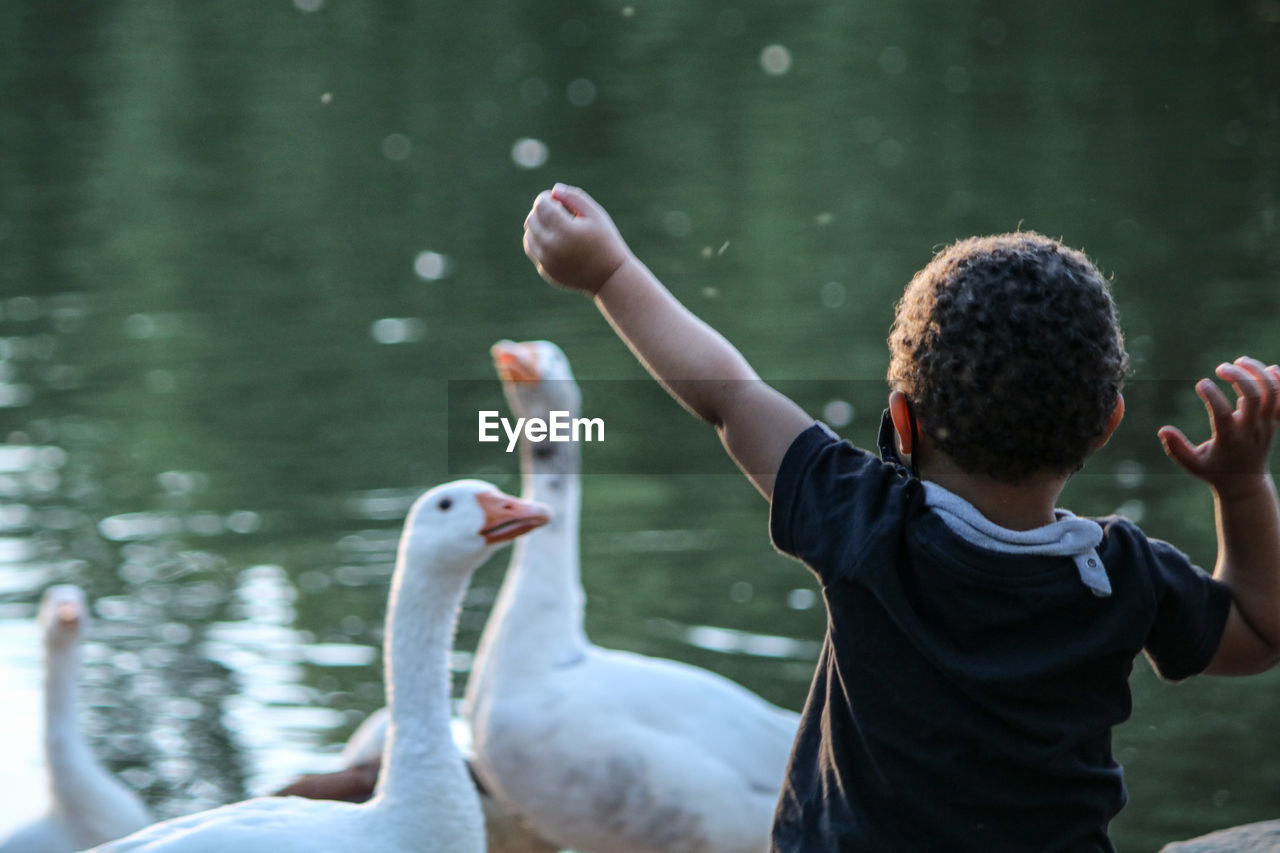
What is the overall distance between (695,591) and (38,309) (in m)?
8.87

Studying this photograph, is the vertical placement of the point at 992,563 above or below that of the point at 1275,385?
below

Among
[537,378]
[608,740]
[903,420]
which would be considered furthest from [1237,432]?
[537,378]

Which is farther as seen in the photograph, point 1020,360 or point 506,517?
point 506,517

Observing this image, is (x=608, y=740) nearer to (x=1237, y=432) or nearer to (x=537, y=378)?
(x=537, y=378)

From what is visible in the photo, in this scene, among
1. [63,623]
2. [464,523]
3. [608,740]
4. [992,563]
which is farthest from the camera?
[63,623]

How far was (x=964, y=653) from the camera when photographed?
68.2 inches

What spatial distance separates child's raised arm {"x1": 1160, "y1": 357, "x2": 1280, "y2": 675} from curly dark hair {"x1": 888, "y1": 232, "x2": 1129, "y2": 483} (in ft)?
0.54

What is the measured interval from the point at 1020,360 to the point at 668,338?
0.44m

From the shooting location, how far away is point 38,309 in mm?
13383

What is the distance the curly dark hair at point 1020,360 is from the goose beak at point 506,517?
180 centimetres

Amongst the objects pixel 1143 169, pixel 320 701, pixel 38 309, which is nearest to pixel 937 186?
pixel 1143 169

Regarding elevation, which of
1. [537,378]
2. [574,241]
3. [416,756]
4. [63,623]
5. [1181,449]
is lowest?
[63,623]

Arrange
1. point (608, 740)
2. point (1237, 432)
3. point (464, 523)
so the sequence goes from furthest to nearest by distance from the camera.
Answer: point (608, 740)
point (464, 523)
point (1237, 432)

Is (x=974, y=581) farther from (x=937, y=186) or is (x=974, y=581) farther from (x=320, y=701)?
(x=937, y=186)
